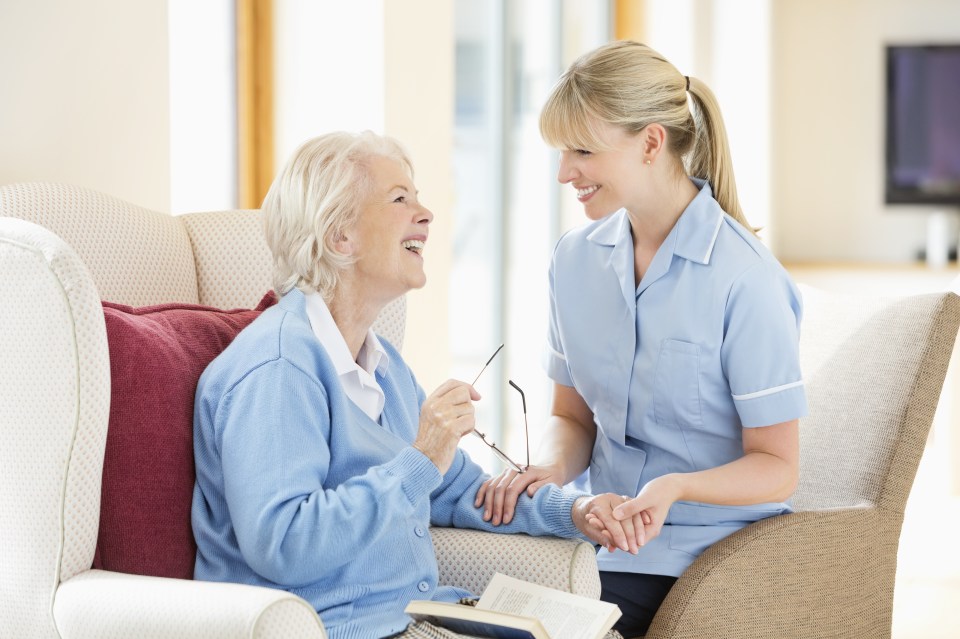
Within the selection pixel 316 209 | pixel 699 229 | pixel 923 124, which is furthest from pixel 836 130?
pixel 316 209

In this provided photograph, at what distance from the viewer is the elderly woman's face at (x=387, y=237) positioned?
1.58 m

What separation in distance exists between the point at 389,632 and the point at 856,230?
5240 mm

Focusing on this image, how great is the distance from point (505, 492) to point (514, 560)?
13cm

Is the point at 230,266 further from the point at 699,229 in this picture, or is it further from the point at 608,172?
the point at 699,229

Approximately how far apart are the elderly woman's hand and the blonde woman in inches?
11.3

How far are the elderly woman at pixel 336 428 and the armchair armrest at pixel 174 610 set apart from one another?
0.15 meters

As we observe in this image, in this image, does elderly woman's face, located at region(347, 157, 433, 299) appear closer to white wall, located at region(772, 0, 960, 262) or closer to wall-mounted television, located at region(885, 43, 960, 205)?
white wall, located at region(772, 0, 960, 262)

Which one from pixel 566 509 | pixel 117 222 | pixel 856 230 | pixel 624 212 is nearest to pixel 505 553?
pixel 566 509

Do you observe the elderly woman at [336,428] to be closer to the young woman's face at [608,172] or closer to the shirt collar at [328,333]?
the shirt collar at [328,333]

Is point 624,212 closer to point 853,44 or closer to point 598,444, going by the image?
point 598,444

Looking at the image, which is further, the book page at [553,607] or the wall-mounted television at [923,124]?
the wall-mounted television at [923,124]

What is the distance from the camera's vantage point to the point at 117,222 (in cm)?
167

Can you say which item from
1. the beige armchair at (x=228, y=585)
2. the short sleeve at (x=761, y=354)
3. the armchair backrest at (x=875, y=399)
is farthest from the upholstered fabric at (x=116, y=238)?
the armchair backrest at (x=875, y=399)

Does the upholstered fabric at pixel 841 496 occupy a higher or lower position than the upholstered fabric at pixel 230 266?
lower
